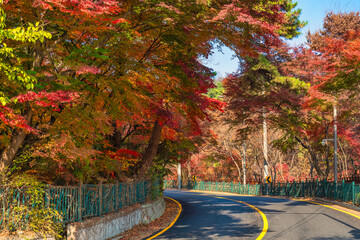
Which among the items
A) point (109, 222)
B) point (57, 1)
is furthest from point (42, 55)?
point (109, 222)

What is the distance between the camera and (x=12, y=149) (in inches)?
382

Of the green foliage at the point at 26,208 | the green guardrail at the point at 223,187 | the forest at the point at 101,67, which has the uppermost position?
the forest at the point at 101,67

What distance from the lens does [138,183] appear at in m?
16.7

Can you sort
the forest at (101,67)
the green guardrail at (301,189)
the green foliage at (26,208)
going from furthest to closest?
the green guardrail at (301,189), the green foliage at (26,208), the forest at (101,67)

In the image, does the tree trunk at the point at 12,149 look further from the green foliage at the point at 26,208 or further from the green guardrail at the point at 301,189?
the green guardrail at the point at 301,189

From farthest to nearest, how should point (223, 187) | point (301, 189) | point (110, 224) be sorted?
point (223, 187) < point (301, 189) < point (110, 224)

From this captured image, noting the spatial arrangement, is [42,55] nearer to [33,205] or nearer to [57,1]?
[57,1]

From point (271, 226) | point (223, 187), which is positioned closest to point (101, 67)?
point (271, 226)

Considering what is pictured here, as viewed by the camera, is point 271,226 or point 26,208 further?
point 271,226

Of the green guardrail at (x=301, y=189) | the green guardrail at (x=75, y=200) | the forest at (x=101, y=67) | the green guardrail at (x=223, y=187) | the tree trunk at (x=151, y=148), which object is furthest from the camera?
the green guardrail at (x=223, y=187)

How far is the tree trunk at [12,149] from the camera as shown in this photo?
31.5 feet

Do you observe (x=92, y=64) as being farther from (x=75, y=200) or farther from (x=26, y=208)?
(x=75, y=200)

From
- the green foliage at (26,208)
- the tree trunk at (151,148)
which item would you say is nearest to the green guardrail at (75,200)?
the green foliage at (26,208)

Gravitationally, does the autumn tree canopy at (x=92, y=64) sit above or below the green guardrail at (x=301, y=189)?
above
